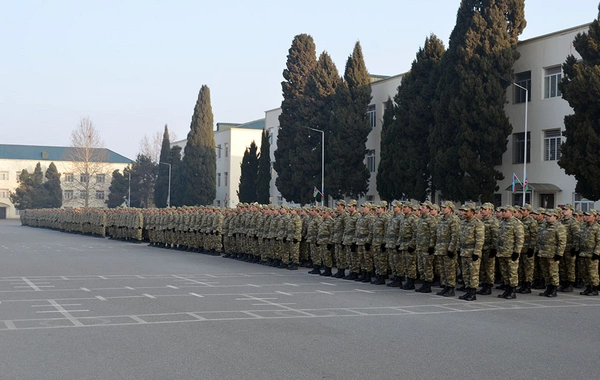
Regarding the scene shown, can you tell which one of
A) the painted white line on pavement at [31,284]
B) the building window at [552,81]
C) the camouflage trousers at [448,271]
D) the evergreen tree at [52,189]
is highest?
the building window at [552,81]

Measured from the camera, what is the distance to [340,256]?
1988 centimetres

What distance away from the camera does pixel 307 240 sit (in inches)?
845

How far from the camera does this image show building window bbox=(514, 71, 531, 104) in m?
36.1

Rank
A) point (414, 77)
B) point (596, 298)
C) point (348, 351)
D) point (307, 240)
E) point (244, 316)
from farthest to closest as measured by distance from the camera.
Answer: point (414, 77), point (307, 240), point (596, 298), point (244, 316), point (348, 351)

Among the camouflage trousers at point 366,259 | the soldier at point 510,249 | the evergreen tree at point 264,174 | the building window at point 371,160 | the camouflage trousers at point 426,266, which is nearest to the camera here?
the soldier at point 510,249

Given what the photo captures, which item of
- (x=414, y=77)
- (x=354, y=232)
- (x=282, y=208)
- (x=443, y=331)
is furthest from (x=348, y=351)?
(x=414, y=77)

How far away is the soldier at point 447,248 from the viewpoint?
15.8 metres

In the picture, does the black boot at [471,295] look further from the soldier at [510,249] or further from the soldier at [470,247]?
the soldier at [510,249]

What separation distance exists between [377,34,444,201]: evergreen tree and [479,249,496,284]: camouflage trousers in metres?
22.8

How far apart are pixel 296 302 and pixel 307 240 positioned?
7.42 metres

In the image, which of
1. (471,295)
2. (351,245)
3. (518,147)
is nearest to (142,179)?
(518,147)

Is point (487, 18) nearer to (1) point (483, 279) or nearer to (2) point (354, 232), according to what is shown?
(2) point (354, 232)

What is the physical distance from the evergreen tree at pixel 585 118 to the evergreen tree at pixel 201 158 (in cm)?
4997

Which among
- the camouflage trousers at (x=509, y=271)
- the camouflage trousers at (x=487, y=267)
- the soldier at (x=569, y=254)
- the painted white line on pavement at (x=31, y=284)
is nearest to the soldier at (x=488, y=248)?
the camouflage trousers at (x=487, y=267)
